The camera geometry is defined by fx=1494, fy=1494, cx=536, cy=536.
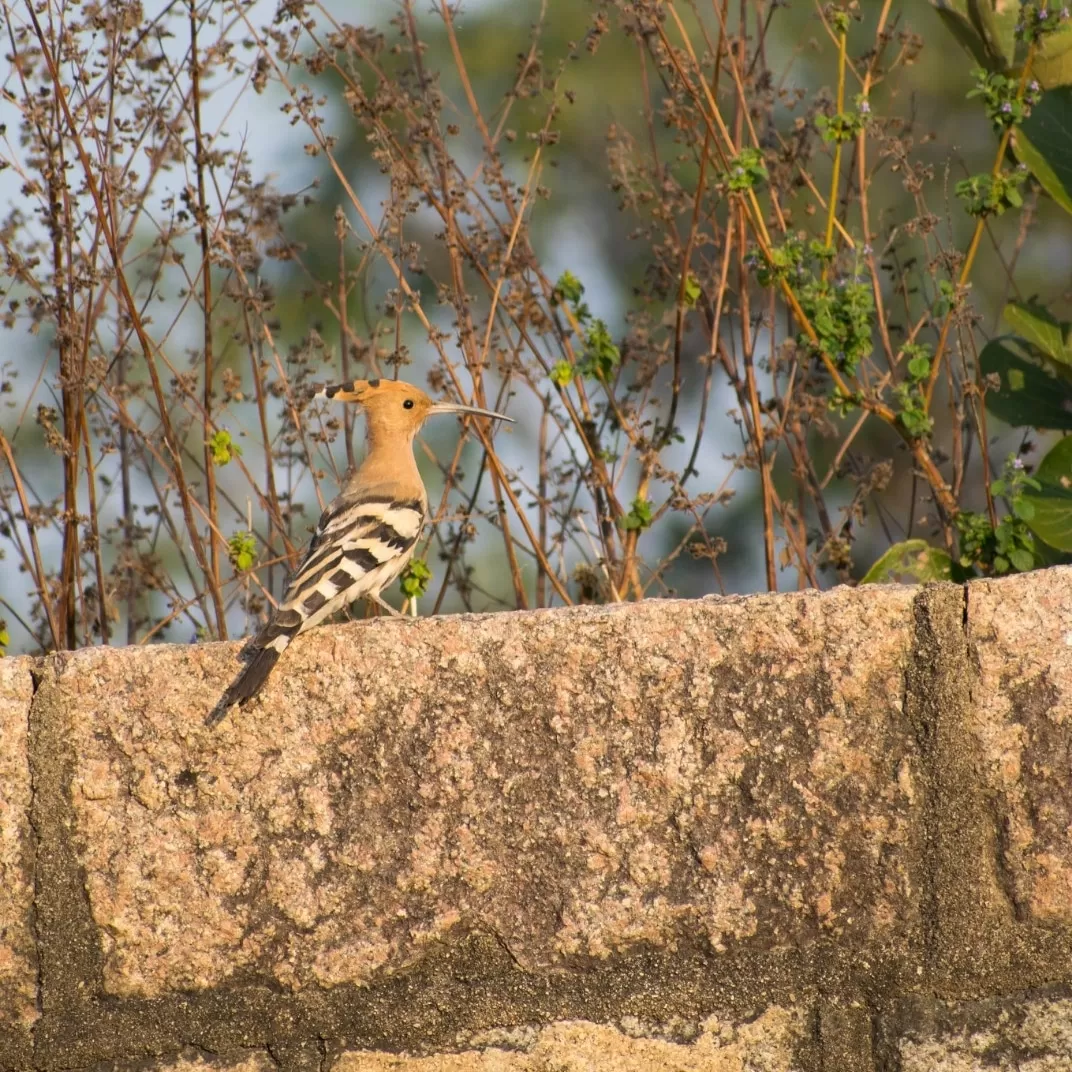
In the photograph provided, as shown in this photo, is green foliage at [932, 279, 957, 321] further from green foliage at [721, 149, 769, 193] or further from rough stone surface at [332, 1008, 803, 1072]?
rough stone surface at [332, 1008, 803, 1072]

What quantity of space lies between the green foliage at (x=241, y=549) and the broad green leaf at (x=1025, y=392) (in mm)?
1579

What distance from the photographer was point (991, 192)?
2910mm

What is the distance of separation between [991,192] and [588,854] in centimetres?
176

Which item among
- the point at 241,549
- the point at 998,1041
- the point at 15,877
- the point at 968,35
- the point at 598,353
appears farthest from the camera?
the point at 968,35

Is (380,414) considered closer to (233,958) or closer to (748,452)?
(748,452)

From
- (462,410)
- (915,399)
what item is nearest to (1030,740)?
(915,399)

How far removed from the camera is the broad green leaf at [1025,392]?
3.24 meters

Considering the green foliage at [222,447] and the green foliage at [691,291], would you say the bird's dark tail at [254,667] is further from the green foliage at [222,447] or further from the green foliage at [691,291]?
the green foliage at [691,291]

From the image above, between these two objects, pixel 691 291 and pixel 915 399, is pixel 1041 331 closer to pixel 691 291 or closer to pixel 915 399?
pixel 915 399

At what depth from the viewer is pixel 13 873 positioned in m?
1.80

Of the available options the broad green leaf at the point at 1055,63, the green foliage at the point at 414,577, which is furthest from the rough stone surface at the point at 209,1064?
the broad green leaf at the point at 1055,63

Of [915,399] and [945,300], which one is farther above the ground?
[945,300]

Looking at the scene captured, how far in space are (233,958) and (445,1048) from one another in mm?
272

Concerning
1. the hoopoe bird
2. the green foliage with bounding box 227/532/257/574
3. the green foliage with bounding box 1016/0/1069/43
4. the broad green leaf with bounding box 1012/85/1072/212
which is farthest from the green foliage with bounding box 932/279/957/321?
the green foliage with bounding box 227/532/257/574
